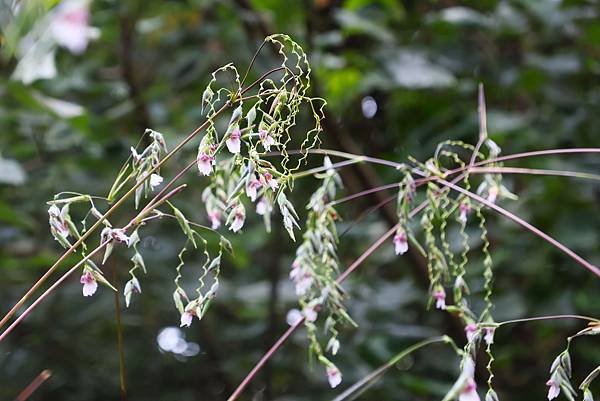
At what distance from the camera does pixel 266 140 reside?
375mm

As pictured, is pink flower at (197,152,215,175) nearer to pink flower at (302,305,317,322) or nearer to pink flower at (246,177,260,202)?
pink flower at (246,177,260,202)

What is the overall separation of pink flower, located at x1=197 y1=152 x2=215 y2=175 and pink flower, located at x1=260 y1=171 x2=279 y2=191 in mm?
26

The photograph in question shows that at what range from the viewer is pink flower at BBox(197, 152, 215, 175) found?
0.37m

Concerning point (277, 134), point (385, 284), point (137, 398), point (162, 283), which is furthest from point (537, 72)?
point (277, 134)

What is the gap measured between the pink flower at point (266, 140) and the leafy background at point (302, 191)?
596 mm

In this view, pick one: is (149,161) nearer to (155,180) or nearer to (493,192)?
(155,180)

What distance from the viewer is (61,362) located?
1090 mm

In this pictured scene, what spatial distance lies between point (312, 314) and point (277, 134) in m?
0.13

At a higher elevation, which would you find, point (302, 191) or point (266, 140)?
point (266, 140)

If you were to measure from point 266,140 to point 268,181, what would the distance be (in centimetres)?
2

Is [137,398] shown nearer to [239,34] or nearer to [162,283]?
[162,283]

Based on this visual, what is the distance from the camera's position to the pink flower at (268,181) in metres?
0.38

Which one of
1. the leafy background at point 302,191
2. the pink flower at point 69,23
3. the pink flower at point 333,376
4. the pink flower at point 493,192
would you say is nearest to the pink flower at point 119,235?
the pink flower at point 333,376

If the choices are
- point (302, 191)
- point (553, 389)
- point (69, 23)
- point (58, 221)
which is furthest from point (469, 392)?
point (302, 191)
